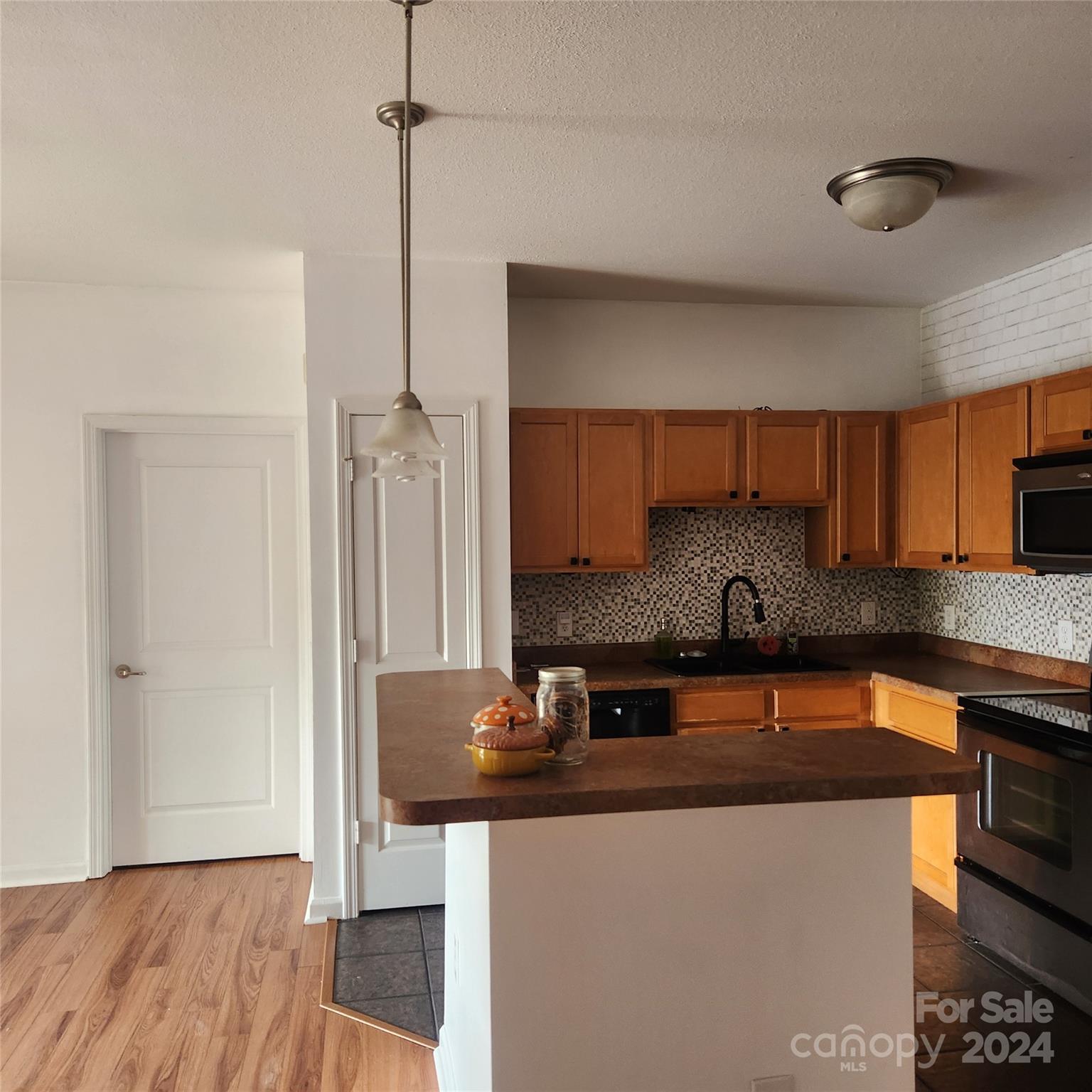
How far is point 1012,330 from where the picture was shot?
415 centimetres

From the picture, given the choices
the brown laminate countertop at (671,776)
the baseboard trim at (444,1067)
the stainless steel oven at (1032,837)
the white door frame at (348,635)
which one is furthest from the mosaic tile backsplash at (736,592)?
the brown laminate countertop at (671,776)

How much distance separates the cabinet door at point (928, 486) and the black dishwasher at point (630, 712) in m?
1.36

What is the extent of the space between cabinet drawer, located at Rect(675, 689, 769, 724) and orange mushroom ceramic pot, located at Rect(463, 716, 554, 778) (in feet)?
8.39

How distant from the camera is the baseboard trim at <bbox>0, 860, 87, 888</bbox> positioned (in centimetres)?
414

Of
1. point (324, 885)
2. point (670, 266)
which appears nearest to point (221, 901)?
point (324, 885)

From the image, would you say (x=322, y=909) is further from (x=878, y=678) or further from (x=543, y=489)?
(x=878, y=678)

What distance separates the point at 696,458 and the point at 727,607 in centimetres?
80

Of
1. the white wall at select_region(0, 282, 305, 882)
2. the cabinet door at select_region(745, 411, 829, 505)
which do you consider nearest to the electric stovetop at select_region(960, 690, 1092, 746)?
the cabinet door at select_region(745, 411, 829, 505)

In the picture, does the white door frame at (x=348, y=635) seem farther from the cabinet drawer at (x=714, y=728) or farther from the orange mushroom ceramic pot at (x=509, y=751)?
the orange mushroom ceramic pot at (x=509, y=751)

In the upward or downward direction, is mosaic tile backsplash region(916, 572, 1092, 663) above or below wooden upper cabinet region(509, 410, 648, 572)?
below

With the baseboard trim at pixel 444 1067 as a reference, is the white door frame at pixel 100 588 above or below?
above

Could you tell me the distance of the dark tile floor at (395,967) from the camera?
3.01 metres

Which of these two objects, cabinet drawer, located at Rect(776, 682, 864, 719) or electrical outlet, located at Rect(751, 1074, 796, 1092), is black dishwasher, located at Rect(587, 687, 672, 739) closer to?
cabinet drawer, located at Rect(776, 682, 864, 719)

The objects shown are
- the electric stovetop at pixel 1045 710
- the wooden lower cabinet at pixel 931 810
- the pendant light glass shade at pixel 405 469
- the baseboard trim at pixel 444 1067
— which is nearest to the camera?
the pendant light glass shade at pixel 405 469
